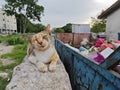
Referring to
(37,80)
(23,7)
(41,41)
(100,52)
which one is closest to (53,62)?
(41,41)

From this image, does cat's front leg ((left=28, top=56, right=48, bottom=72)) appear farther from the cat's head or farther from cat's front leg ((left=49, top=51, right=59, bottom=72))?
the cat's head

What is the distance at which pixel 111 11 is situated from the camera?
32.4ft

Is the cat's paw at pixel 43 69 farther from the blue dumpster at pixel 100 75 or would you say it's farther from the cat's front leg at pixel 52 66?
the blue dumpster at pixel 100 75

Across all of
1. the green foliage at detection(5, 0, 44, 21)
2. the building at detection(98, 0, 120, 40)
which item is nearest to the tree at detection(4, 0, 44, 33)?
the green foliage at detection(5, 0, 44, 21)

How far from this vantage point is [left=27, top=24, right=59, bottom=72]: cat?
3.16 meters

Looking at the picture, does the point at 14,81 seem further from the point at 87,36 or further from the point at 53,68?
the point at 87,36

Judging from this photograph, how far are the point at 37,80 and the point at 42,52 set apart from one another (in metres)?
0.60

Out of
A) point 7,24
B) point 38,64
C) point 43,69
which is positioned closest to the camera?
point 43,69

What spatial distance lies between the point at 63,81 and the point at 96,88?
804 mm

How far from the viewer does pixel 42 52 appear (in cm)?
329

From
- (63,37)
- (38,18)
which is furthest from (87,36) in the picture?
(38,18)

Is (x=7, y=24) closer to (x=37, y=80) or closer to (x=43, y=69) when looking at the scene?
(x=43, y=69)

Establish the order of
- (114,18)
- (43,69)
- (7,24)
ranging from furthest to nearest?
(7,24) < (114,18) < (43,69)

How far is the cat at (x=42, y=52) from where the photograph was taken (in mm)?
3164
